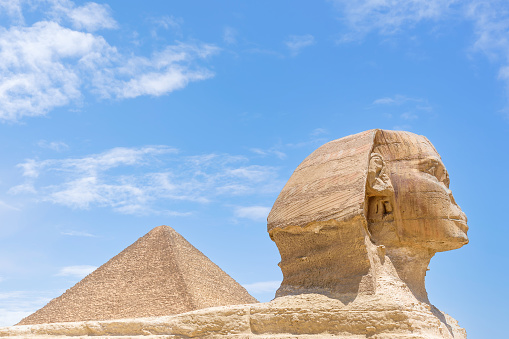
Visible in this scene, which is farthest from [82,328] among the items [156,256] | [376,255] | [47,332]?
[156,256]

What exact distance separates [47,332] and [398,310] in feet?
10.9

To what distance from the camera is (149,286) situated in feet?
237

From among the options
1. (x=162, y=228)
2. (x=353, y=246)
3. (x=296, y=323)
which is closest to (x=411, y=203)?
(x=353, y=246)

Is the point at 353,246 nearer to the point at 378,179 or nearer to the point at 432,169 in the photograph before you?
the point at 378,179

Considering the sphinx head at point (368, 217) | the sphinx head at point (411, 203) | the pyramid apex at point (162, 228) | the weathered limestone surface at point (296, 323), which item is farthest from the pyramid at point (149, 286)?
the sphinx head at point (411, 203)

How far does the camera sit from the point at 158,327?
18.7 ft

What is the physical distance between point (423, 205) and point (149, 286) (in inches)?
2721

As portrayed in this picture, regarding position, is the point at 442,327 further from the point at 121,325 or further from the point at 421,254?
the point at 121,325

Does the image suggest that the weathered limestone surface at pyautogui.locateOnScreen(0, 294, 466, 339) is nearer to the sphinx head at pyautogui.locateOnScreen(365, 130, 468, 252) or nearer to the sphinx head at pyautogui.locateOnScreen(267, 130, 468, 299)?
the sphinx head at pyautogui.locateOnScreen(267, 130, 468, 299)

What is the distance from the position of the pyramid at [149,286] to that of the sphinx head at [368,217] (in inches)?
2436

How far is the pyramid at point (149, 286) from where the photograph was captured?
228 feet

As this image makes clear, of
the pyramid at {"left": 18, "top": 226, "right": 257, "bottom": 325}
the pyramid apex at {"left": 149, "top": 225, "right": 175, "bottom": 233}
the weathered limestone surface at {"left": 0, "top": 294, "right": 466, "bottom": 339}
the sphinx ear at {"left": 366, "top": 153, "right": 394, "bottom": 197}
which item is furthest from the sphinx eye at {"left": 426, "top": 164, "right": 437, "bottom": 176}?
the pyramid apex at {"left": 149, "top": 225, "right": 175, "bottom": 233}

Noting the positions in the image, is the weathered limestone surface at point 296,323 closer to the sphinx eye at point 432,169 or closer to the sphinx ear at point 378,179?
the sphinx ear at point 378,179

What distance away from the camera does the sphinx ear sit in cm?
552
